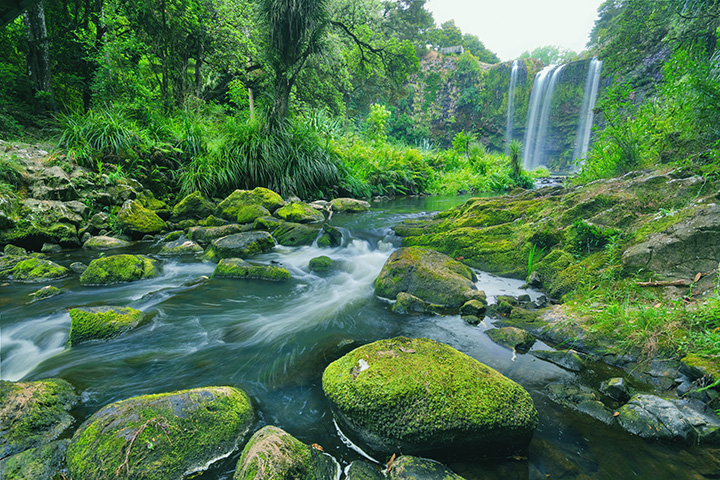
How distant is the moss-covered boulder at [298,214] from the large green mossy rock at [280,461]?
6052 mm

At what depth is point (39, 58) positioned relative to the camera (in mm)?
7645

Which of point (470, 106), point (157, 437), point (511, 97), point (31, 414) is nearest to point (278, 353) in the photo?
point (157, 437)

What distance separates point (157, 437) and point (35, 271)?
4407 mm

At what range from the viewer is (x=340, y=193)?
10.9m

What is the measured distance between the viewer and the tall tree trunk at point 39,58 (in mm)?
7438

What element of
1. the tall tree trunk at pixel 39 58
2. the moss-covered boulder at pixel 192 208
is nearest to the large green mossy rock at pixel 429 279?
the moss-covered boulder at pixel 192 208

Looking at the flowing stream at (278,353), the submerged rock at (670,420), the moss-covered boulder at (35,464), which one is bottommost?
the flowing stream at (278,353)

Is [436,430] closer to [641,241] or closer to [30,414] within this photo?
[30,414]

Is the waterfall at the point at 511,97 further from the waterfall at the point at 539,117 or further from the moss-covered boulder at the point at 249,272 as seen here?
the moss-covered boulder at the point at 249,272

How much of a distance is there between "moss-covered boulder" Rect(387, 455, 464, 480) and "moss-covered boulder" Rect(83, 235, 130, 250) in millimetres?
6550

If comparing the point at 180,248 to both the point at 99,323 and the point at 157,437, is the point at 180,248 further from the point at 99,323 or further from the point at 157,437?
the point at 157,437

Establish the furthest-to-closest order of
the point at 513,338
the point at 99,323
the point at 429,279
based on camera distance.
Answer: the point at 429,279
the point at 99,323
the point at 513,338

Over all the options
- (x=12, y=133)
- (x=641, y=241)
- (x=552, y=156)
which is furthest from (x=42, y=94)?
(x=552, y=156)

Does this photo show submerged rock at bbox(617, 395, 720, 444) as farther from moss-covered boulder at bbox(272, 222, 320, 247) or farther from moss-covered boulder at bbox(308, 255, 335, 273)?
moss-covered boulder at bbox(272, 222, 320, 247)
